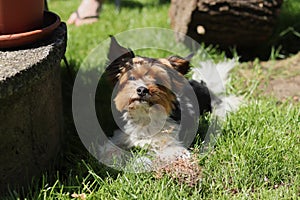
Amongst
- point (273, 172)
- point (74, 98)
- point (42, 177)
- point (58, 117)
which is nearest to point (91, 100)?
point (74, 98)

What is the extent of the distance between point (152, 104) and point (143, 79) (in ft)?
0.58

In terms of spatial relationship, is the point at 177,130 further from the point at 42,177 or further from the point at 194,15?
the point at 194,15

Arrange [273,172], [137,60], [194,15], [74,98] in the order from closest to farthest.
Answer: [273,172] → [137,60] → [74,98] → [194,15]

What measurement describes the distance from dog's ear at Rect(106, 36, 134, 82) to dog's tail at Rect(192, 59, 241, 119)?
36.0 inches

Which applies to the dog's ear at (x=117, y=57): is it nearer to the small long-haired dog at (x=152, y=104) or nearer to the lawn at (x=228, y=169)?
the small long-haired dog at (x=152, y=104)

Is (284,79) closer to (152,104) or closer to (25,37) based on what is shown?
(152,104)

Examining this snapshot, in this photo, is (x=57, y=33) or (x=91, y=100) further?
(x=91, y=100)

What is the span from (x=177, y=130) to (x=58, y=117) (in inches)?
32.7

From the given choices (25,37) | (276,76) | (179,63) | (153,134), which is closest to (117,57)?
(179,63)

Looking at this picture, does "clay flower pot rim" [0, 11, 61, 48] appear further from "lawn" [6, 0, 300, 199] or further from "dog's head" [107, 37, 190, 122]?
"lawn" [6, 0, 300, 199]

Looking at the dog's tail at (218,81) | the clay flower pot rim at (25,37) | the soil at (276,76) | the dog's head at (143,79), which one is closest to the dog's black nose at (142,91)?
the dog's head at (143,79)

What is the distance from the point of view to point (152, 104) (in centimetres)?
322

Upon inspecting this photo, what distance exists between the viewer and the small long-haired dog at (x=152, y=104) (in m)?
3.23

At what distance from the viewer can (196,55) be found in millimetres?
5059
